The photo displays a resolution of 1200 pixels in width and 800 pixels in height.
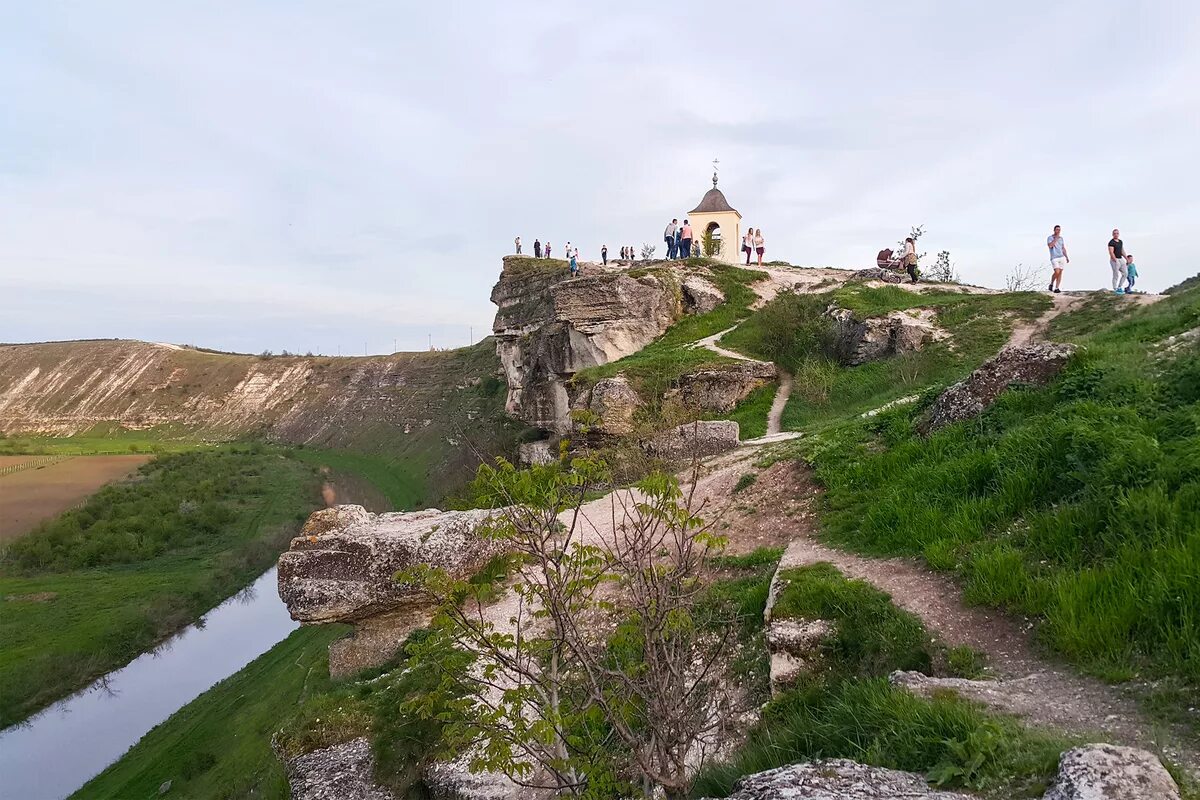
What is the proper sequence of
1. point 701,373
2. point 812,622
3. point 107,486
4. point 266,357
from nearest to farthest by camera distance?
point 812,622, point 701,373, point 107,486, point 266,357

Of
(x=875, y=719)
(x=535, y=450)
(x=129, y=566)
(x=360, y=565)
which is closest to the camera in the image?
(x=875, y=719)

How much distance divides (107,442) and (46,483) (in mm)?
31994

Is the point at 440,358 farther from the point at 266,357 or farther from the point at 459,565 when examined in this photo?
the point at 459,565

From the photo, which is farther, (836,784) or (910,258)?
(910,258)

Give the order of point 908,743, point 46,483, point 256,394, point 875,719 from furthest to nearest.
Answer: point 256,394 < point 46,483 < point 875,719 < point 908,743

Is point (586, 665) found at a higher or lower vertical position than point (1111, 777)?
higher

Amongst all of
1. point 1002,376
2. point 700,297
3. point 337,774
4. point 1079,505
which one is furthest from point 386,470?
point 1079,505

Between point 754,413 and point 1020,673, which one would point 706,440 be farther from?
point 1020,673

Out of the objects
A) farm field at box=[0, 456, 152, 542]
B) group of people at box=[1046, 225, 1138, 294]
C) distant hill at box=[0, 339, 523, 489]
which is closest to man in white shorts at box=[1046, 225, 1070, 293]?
group of people at box=[1046, 225, 1138, 294]

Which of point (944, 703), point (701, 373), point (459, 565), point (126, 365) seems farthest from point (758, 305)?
point (126, 365)

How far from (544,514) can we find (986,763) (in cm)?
A: 250

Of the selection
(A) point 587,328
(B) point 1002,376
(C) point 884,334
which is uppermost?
(A) point 587,328

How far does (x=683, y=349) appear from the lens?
73.2ft

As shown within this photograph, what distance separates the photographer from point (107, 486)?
44.0 metres
